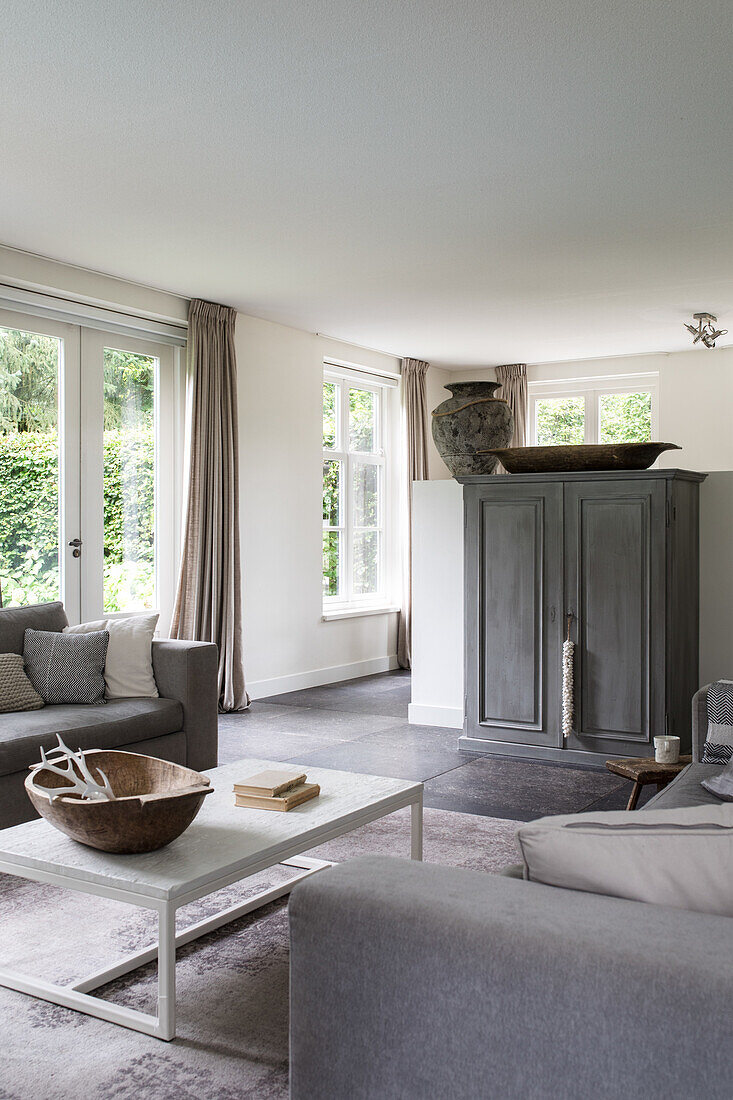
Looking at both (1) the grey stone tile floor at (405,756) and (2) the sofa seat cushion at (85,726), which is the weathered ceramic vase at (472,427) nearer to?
(1) the grey stone tile floor at (405,756)

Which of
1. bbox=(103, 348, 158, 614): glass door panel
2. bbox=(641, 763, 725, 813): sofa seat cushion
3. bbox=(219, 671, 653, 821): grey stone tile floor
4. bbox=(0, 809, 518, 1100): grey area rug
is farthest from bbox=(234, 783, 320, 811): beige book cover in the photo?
bbox=(103, 348, 158, 614): glass door panel

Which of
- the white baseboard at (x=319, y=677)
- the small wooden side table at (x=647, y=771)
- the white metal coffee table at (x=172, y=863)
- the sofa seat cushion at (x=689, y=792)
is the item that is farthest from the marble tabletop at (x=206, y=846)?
the white baseboard at (x=319, y=677)

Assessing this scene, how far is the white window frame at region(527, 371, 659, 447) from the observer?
803 cm

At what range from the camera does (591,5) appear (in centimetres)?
265

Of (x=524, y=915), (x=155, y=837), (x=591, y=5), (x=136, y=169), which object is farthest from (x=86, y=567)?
(x=524, y=915)

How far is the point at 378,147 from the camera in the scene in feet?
11.9

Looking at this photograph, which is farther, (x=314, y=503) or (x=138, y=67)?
(x=314, y=503)

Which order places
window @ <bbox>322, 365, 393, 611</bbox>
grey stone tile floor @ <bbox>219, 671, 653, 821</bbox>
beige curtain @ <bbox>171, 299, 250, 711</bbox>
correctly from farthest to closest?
1. window @ <bbox>322, 365, 393, 611</bbox>
2. beige curtain @ <bbox>171, 299, 250, 711</bbox>
3. grey stone tile floor @ <bbox>219, 671, 653, 821</bbox>

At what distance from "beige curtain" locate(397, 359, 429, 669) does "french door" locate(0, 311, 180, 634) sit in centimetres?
253

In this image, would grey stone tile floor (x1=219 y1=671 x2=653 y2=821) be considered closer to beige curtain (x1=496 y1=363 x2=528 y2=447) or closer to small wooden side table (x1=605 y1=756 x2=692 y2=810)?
small wooden side table (x1=605 y1=756 x2=692 y2=810)

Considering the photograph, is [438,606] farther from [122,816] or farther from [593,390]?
[122,816]

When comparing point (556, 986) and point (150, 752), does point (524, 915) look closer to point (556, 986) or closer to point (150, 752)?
point (556, 986)

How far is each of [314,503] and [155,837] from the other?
5.26 metres

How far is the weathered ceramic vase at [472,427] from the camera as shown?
5.34 metres
